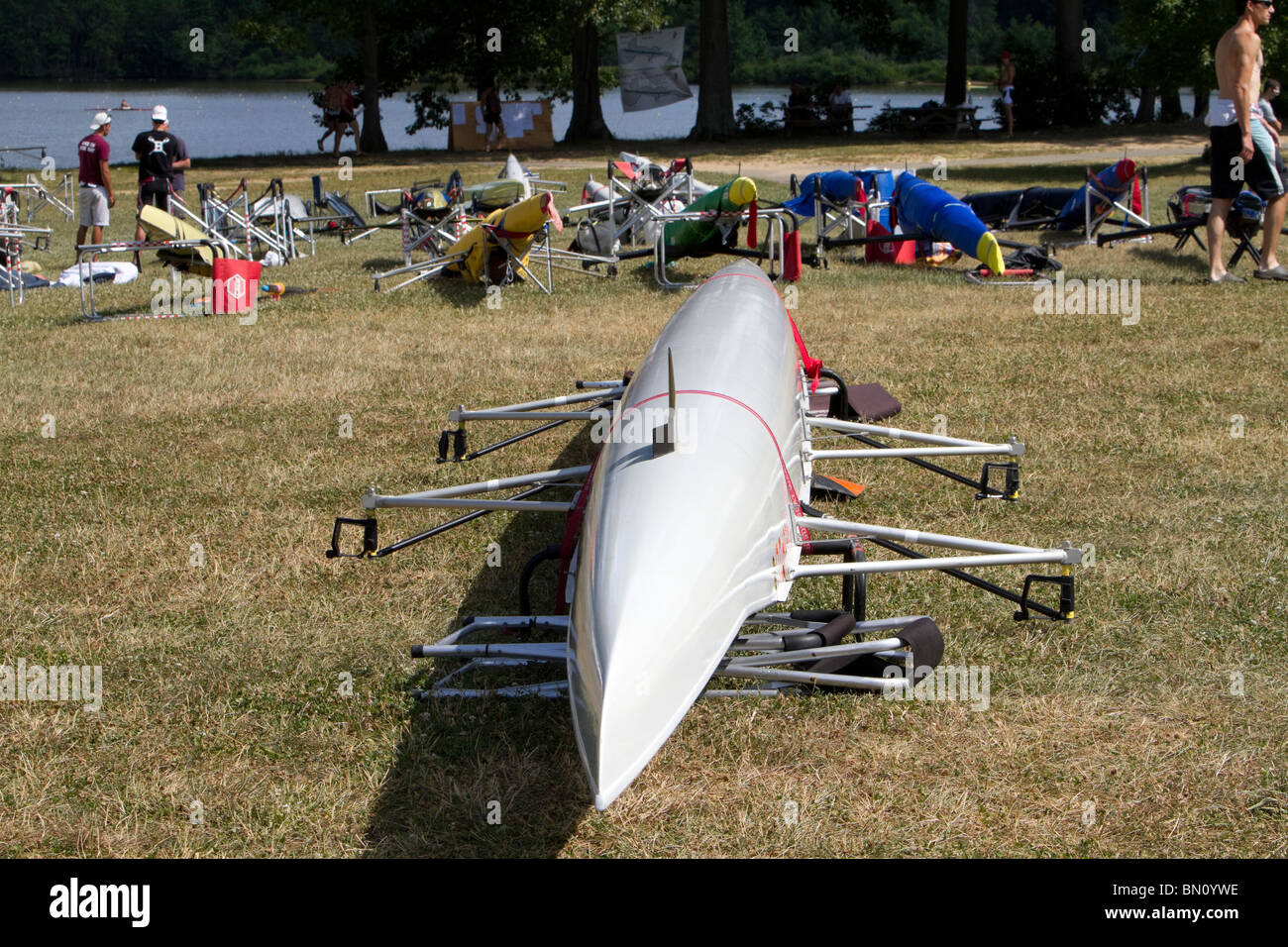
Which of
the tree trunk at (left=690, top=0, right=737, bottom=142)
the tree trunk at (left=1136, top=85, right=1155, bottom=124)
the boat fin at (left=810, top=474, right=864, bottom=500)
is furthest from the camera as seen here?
the tree trunk at (left=1136, top=85, right=1155, bottom=124)

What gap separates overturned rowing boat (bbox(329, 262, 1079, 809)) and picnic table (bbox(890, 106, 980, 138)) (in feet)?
94.0

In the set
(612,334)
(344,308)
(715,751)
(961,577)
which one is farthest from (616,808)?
(344,308)

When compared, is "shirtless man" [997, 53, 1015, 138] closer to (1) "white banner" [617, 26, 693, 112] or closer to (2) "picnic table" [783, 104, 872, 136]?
(2) "picnic table" [783, 104, 872, 136]

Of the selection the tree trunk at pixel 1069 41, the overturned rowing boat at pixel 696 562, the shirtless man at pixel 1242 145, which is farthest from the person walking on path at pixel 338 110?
the overturned rowing boat at pixel 696 562

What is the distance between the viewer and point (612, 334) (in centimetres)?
1015

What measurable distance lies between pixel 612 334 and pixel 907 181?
470 cm

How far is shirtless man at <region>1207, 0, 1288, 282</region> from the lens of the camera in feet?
34.9

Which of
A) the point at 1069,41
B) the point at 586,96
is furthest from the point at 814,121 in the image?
the point at 1069,41

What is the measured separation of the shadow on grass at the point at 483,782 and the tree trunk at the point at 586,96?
30096 mm

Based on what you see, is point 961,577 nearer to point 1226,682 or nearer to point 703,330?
point 1226,682

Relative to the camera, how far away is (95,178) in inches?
555

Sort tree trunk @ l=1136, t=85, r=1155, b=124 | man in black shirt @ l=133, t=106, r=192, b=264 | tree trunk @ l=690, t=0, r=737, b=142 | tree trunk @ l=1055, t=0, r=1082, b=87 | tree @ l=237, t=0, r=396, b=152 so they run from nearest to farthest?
1. man in black shirt @ l=133, t=106, r=192, b=264
2. tree trunk @ l=690, t=0, r=737, b=142
3. tree @ l=237, t=0, r=396, b=152
4. tree trunk @ l=1055, t=0, r=1082, b=87
5. tree trunk @ l=1136, t=85, r=1155, b=124

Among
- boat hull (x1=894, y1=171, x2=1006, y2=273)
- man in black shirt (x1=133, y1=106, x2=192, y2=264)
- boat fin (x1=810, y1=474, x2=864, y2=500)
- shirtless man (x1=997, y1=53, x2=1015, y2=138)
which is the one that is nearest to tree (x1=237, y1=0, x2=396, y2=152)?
shirtless man (x1=997, y1=53, x2=1015, y2=138)

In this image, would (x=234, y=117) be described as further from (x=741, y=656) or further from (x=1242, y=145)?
(x=741, y=656)
